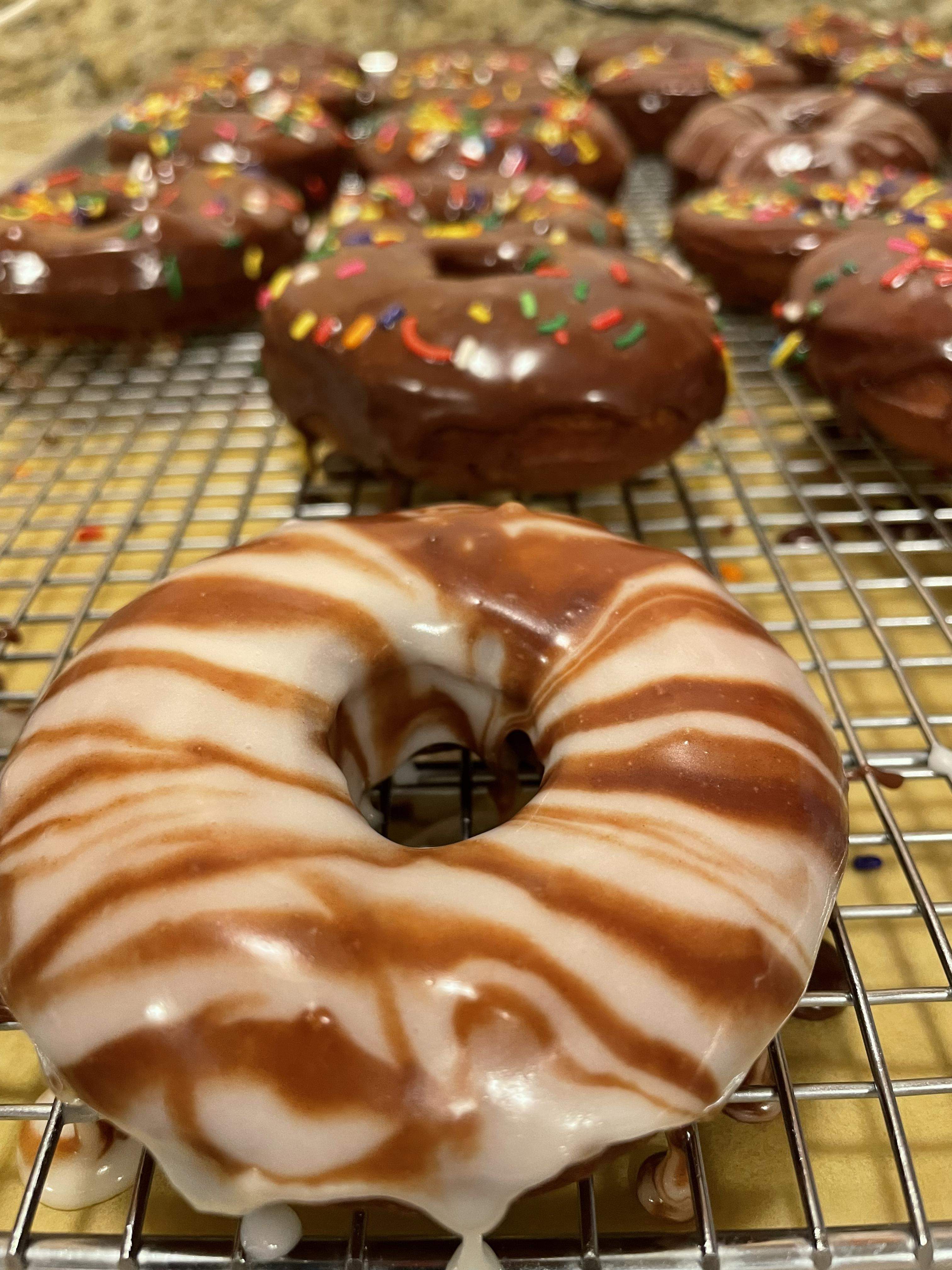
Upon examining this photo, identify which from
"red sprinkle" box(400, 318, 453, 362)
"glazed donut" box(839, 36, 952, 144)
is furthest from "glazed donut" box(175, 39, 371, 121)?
"red sprinkle" box(400, 318, 453, 362)

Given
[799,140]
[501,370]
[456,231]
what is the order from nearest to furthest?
[501,370]
[456,231]
[799,140]

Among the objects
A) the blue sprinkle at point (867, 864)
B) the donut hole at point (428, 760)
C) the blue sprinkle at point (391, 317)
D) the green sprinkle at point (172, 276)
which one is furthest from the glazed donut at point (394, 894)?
the green sprinkle at point (172, 276)

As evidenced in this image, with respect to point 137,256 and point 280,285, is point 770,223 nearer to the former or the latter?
point 280,285

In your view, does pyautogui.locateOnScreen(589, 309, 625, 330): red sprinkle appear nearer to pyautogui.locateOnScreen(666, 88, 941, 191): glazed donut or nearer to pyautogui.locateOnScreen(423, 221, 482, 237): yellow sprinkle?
pyautogui.locateOnScreen(423, 221, 482, 237): yellow sprinkle

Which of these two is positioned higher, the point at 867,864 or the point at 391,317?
the point at 391,317

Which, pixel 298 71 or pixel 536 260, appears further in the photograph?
pixel 298 71

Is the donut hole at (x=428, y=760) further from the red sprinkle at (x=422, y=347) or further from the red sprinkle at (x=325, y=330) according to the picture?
the red sprinkle at (x=325, y=330)

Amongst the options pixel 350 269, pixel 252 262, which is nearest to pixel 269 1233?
pixel 350 269
